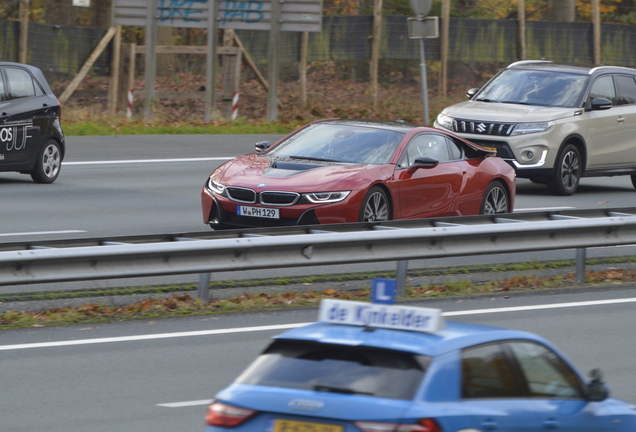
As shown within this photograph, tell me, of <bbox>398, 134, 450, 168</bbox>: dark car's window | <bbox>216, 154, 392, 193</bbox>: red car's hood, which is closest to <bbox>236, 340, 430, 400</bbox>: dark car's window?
<bbox>216, 154, 392, 193</bbox>: red car's hood

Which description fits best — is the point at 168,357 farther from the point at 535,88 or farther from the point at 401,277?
the point at 535,88

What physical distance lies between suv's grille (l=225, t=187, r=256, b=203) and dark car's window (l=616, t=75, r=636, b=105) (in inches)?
363

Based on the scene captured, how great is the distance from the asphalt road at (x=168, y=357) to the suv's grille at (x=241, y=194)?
243 cm

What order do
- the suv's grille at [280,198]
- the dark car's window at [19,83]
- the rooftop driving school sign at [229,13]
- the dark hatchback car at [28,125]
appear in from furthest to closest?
1. the rooftop driving school sign at [229,13]
2. the dark car's window at [19,83]
3. the dark hatchback car at [28,125]
4. the suv's grille at [280,198]

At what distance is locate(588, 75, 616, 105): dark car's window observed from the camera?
19036mm

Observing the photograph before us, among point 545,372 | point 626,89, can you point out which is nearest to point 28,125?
point 626,89

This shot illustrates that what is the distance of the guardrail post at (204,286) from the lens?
10.6 metres

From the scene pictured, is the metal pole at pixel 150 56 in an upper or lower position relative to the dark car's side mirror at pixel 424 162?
upper

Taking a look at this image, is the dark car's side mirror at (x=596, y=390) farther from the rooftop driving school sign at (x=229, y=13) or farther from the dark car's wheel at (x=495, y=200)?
the rooftop driving school sign at (x=229, y=13)

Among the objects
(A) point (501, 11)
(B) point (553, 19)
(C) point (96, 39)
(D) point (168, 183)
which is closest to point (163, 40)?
(C) point (96, 39)

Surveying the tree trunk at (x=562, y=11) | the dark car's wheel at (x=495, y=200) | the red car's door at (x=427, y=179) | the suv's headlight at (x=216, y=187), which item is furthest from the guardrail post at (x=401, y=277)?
the tree trunk at (x=562, y=11)

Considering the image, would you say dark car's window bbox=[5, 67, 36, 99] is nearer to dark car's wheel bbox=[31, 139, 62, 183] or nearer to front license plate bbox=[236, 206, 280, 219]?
dark car's wheel bbox=[31, 139, 62, 183]

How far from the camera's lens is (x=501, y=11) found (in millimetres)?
46656

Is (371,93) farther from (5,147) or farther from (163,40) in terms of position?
(5,147)
